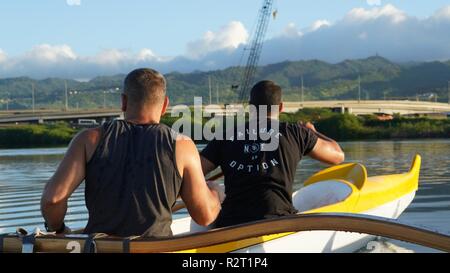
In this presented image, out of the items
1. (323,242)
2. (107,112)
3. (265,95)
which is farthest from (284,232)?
(107,112)

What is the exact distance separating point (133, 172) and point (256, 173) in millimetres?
2194

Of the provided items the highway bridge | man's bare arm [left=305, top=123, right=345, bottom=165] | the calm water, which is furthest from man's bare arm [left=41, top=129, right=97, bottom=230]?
the highway bridge

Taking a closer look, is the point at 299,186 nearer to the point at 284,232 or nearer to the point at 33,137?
the point at 284,232

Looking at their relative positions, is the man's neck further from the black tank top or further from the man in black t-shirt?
the man in black t-shirt

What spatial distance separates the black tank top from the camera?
4363mm

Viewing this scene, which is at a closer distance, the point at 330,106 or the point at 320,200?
the point at 320,200

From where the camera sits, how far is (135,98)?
15.0 feet

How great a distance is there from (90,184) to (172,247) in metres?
0.72

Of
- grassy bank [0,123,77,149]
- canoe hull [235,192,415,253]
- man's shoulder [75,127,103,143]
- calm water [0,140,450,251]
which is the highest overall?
man's shoulder [75,127,103,143]

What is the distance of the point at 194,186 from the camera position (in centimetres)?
459

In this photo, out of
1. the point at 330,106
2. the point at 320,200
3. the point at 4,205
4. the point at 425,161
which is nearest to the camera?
the point at 320,200

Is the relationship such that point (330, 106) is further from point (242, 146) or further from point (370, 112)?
point (242, 146)

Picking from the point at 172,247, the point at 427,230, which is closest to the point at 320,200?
the point at 427,230

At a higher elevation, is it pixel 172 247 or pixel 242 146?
pixel 242 146
